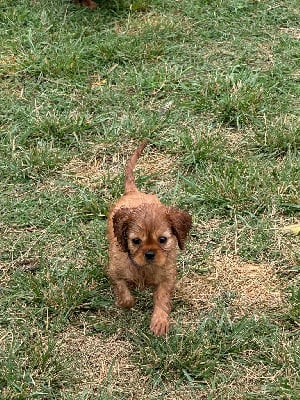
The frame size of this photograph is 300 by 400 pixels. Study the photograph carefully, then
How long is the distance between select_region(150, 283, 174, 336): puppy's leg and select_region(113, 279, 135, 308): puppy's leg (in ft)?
0.41

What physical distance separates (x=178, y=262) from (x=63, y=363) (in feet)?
3.07

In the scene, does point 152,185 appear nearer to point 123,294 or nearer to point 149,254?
point 123,294

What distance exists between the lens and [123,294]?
3.84m

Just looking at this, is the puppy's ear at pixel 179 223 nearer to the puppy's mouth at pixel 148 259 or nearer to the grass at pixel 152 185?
the puppy's mouth at pixel 148 259

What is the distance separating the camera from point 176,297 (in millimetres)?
3990

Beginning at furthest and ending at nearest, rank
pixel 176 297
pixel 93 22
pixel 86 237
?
pixel 93 22 < pixel 86 237 < pixel 176 297

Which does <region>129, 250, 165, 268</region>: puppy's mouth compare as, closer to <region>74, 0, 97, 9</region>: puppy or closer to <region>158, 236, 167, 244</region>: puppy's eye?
<region>158, 236, 167, 244</region>: puppy's eye

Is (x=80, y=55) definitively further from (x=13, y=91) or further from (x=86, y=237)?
(x=86, y=237)

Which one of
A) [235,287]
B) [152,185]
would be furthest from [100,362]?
[152,185]

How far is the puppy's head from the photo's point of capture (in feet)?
11.6

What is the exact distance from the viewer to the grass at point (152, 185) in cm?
358

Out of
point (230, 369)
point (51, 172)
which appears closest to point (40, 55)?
point (51, 172)

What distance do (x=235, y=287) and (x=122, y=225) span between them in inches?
32.0

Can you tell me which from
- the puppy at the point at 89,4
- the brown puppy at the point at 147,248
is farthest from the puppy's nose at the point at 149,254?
the puppy at the point at 89,4
